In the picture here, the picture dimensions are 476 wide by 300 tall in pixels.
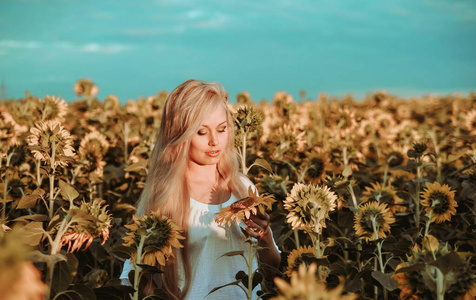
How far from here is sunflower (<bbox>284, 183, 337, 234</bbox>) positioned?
1.84 m

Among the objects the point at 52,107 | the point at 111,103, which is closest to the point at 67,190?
the point at 52,107

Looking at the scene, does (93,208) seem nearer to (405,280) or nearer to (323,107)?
(405,280)

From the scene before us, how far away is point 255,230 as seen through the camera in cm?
198

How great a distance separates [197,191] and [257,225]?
2.35ft

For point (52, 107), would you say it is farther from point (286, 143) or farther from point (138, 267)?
point (138, 267)

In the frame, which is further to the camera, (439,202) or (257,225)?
(439,202)

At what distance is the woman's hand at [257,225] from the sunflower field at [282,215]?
0.11 m

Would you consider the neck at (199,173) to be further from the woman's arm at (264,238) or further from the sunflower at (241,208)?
the sunflower at (241,208)

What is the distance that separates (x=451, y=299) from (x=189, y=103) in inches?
61.5

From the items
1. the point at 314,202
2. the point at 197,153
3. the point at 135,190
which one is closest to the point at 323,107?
the point at 135,190

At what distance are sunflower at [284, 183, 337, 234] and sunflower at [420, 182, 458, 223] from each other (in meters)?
0.96

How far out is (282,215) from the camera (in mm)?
3410

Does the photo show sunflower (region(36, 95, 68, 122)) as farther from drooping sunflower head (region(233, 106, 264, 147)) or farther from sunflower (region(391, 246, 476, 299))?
sunflower (region(391, 246, 476, 299))

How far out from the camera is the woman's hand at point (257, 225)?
1925 mm
